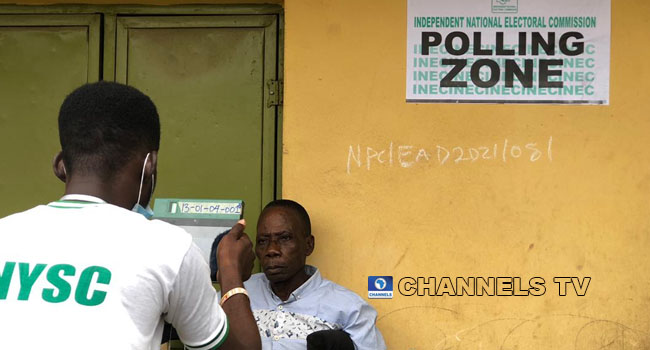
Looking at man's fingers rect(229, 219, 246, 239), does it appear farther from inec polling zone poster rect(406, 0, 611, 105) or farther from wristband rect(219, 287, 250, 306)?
inec polling zone poster rect(406, 0, 611, 105)

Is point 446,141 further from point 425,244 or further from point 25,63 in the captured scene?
point 25,63

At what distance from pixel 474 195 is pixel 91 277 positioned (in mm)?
2503

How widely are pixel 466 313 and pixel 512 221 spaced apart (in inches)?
19.2

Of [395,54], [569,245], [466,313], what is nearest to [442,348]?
[466,313]

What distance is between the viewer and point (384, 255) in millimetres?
3826

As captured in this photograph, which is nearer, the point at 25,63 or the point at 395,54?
the point at 395,54

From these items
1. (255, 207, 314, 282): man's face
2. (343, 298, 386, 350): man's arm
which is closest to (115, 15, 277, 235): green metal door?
(255, 207, 314, 282): man's face

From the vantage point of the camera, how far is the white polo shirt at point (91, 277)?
1.60 metres

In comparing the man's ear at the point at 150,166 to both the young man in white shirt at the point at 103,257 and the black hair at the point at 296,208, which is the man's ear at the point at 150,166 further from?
the black hair at the point at 296,208

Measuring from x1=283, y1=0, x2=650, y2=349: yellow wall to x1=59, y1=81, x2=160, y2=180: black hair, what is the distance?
2.05 metres

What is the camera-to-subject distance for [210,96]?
4.04m

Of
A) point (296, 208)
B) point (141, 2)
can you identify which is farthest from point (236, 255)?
point (141, 2)

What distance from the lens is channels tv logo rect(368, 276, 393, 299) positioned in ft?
12.5

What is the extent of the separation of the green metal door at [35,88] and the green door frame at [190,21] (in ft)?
0.06
